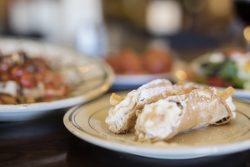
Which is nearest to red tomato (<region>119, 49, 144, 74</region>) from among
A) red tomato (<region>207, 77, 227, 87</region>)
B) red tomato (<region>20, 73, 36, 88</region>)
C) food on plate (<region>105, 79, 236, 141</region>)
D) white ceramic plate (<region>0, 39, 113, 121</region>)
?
white ceramic plate (<region>0, 39, 113, 121</region>)

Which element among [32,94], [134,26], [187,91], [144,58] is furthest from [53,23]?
[187,91]

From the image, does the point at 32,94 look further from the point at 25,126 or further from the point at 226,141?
the point at 226,141

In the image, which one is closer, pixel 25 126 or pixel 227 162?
pixel 227 162

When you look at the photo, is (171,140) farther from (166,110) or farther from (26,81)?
(26,81)

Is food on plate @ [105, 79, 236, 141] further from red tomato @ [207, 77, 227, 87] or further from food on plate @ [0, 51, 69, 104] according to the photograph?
red tomato @ [207, 77, 227, 87]

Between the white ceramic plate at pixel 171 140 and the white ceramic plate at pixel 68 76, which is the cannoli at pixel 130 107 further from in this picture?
the white ceramic plate at pixel 68 76

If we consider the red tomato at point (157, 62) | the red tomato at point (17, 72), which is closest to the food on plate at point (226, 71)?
the red tomato at point (157, 62)
